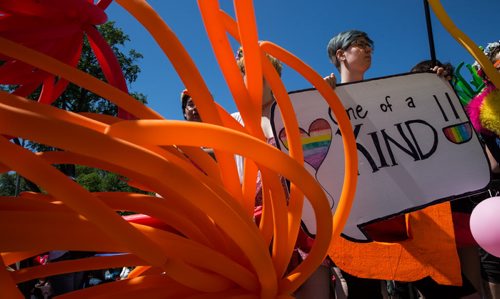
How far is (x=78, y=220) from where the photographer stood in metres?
0.39

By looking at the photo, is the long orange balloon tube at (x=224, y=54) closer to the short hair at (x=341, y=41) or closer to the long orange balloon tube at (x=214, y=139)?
the long orange balloon tube at (x=214, y=139)

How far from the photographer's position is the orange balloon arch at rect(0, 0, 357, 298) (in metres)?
0.34

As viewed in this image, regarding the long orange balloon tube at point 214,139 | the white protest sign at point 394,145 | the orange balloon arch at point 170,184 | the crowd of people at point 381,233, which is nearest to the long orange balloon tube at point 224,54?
the orange balloon arch at point 170,184

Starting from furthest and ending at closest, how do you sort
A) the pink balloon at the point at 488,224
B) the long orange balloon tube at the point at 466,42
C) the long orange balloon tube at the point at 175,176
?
the pink balloon at the point at 488,224 → the long orange balloon tube at the point at 466,42 → the long orange balloon tube at the point at 175,176

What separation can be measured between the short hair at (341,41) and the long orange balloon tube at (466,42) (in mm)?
400

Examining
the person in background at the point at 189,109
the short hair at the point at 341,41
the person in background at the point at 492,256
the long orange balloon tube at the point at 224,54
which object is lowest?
the person in background at the point at 492,256

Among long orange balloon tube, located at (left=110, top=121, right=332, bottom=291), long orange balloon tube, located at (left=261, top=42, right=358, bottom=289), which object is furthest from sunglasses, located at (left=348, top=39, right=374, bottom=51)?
long orange balloon tube, located at (left=110, top=121, right=332, bottom=291)

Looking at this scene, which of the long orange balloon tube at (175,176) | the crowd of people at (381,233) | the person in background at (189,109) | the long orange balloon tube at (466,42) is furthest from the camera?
the person in background at (189,109)

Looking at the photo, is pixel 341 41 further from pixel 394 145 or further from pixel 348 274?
pixel 348 274

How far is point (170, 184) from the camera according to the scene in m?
0.36

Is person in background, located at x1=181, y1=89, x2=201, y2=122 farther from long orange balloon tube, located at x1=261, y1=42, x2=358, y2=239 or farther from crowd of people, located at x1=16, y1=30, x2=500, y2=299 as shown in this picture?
long orange balloon tube, located at x1=261, y1=42, x2=358, y2=239

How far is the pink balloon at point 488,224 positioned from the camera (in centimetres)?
95

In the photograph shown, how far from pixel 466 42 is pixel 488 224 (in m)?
0.43

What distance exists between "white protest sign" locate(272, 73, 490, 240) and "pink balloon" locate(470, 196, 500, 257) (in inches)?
2.3
